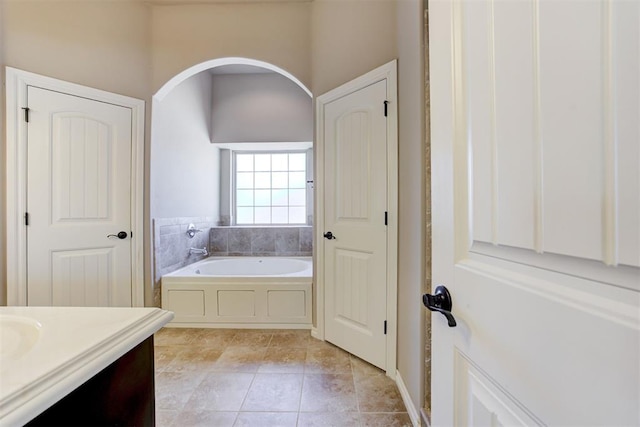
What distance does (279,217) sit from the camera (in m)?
4.17

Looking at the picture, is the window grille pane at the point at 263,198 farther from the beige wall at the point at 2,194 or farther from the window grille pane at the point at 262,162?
the beige wall at the point at 2,194

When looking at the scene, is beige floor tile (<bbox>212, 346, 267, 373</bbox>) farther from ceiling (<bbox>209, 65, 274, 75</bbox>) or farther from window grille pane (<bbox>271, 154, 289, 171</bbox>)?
ceiling (<bbox>209, 65, 274, 75</bbox>)

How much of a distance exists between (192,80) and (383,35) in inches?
95.0

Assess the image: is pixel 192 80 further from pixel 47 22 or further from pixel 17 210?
pixel 17 210

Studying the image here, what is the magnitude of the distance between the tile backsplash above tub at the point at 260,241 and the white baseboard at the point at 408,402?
2.14 metres

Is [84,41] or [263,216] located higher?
[84,41]

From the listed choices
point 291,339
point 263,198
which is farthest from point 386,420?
point 263,198

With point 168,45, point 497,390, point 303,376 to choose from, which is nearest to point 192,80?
point 168,45

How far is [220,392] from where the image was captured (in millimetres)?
1711

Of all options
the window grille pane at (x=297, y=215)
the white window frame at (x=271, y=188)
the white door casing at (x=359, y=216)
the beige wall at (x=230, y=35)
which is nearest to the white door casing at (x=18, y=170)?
the beige wall at (x=230, y=35)

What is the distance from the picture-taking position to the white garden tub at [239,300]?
2609mm

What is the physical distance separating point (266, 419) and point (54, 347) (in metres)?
1.24

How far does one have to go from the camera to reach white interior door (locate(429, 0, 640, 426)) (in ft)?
1.05

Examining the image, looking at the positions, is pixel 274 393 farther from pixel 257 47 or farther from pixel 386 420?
pixel 257 47
